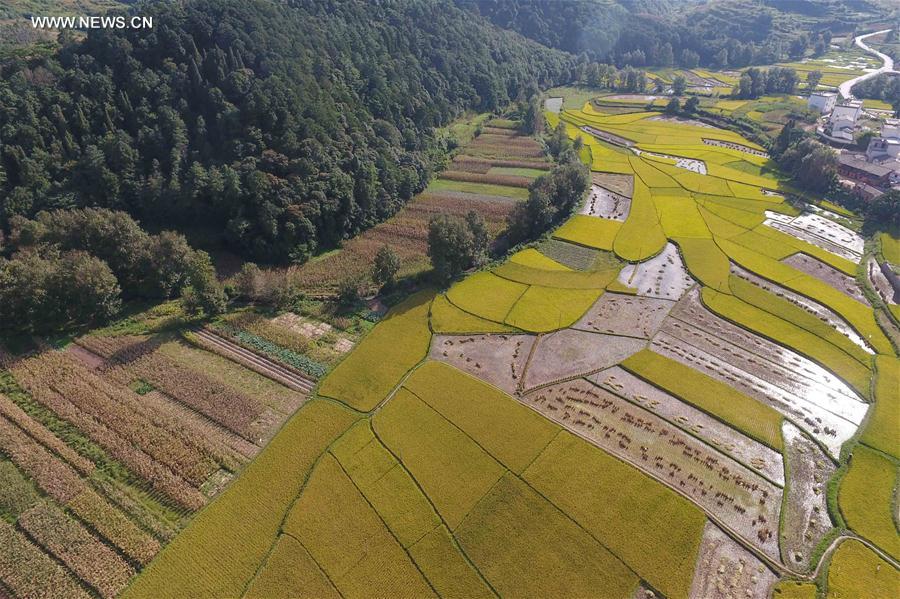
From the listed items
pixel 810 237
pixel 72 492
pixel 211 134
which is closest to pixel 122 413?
pixel 72 492

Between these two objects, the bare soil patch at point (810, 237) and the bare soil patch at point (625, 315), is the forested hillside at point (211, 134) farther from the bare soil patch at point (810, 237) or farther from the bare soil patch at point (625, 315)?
the bare soil patch at point (810, 237)

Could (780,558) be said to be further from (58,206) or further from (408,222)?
(58,206)

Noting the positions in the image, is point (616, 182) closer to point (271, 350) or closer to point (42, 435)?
point (271, 350)

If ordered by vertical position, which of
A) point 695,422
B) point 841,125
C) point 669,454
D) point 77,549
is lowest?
point 77,549

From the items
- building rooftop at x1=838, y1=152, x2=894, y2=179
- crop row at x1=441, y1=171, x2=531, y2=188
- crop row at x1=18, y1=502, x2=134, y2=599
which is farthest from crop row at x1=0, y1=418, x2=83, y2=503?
building rooftop at x1=838, y1=152, x2=894, y2=179

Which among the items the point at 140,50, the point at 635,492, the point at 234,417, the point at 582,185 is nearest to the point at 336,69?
the point at 140,50

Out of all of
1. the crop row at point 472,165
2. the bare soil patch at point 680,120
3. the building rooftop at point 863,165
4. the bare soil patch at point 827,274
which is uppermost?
the bare soil patch at point 680,120

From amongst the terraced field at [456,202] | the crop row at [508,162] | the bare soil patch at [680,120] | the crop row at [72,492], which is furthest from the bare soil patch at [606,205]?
the crop row at [72,492]

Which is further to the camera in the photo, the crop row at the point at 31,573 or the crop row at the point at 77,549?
the crop row at the point at 77,549
